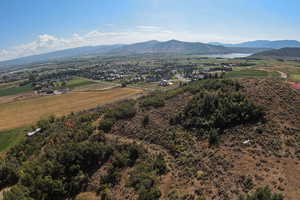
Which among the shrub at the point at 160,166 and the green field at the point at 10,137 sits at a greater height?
the shrub at the point at 160,166

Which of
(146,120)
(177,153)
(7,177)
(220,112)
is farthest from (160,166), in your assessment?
(7,177)

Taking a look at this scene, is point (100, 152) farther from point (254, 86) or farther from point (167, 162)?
point (254, 86)

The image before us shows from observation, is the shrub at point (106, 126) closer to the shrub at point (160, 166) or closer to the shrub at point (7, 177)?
the shrub at point (160, 166)

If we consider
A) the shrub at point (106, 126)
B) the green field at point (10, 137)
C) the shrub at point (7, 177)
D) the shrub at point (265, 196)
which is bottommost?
the green field at point (10, 137)

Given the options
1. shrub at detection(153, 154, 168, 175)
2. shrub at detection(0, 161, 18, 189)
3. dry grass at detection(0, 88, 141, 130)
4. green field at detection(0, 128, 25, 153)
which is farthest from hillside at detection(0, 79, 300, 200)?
dry grass at detection(0, 88, 141, 130)

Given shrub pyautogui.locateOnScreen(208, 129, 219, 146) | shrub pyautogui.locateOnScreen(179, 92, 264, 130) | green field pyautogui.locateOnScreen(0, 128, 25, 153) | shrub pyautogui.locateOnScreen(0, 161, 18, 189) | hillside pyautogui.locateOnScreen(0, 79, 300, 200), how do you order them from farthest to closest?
green field pyautogui.locateOnScreen(0, 128, 25, 153) → shrub pyautogui.locateOnScreen(179, 92, 264, 130) → shrub pyautogui.locateOnScreen(0, 161, 18, 189) → shrub pyautogui.locateOnScreen(208, 129, 219, 146) → hillside pyautogui.locateOnScreen(0, 79, 300, 200)

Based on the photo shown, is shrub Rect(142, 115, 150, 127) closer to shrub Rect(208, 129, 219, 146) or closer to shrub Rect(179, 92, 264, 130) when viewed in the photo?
shrub Rect(179, 92, 264, 130)

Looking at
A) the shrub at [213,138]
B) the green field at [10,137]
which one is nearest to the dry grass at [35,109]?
the green field at [10,137]

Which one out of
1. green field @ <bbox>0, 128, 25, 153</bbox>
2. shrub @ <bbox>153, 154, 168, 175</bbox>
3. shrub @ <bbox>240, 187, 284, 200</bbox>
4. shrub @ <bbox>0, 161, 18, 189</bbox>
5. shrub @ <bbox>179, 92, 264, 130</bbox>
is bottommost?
green field @ <bbox>0, 128, 25, 153</bbox>

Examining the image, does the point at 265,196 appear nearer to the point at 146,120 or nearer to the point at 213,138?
the point at 213,138
